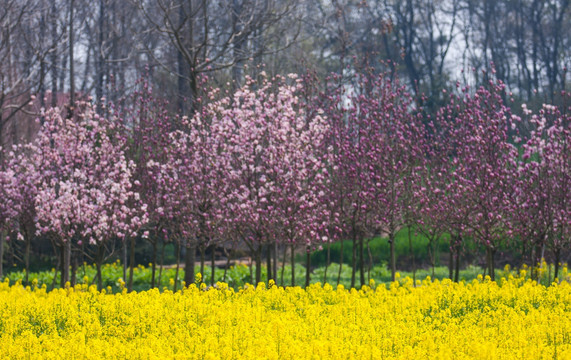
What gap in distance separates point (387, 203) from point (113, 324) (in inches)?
225

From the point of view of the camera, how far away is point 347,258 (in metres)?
19.7

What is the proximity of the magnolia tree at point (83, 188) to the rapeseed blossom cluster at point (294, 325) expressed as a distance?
1750mm

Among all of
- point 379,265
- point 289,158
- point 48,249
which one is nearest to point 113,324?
point 289,158

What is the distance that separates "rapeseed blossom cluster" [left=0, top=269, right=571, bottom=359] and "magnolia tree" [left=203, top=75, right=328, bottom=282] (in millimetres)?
1719

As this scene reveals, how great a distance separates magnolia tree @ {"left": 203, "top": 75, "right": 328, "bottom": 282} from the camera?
11242 millimetres

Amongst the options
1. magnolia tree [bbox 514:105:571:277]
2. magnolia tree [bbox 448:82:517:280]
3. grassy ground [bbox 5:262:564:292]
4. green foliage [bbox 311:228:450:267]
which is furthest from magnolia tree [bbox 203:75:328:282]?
green foliage [bbox 311:228:450:267]

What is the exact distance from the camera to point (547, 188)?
427 inches

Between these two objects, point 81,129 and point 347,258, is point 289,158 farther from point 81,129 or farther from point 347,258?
point 347,258

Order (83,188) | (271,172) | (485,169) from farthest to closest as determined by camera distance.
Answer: (83,188), (271,172), (485,169)

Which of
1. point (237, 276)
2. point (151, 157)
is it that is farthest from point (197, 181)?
point (237, 276)

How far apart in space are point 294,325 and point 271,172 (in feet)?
15.5

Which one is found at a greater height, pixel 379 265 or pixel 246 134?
pixel 246 134

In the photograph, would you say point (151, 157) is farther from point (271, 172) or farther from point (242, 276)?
point (242, 276)

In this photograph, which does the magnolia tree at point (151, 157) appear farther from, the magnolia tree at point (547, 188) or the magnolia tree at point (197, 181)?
the magnolia tree at point (547, 188)
